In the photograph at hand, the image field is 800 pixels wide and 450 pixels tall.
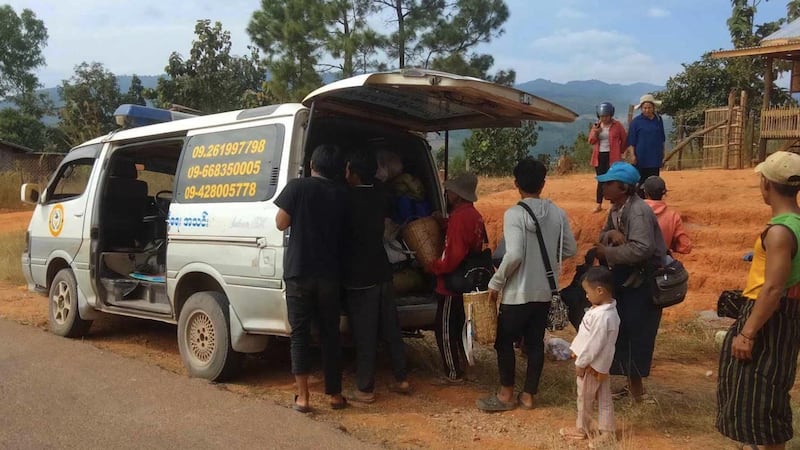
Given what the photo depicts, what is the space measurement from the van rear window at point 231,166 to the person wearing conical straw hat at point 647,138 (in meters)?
5.18

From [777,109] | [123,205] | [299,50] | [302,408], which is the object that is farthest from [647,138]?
[299,50]

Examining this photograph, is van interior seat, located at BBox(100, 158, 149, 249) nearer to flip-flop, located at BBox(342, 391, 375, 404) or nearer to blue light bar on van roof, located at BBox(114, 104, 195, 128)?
blue light bar on van roof, located at BBox(114, 104, 195, 128)

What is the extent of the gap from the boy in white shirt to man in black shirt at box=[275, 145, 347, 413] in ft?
5.36

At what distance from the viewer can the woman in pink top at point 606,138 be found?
920 cm

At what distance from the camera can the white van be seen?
4895 mm

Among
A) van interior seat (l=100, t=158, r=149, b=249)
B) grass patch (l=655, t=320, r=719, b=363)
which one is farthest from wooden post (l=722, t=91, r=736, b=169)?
van interior seat (l=100, t=158, r=149, b=249)

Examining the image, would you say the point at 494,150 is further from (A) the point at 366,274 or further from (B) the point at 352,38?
(A) the point at 366,274

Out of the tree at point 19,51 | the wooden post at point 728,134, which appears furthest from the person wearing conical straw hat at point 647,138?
the tree at point 19,51

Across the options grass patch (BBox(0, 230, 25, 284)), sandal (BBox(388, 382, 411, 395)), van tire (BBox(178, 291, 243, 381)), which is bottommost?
grass patch (BBox(0, 230, 25, 284))

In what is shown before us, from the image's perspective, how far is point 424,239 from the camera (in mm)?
5336

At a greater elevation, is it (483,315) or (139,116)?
(139,116)

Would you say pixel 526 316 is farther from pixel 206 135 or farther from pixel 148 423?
pixel 206 135

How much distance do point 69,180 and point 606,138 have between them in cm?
670

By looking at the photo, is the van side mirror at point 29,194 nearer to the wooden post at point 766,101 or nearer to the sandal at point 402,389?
the sandal at point 402,389
